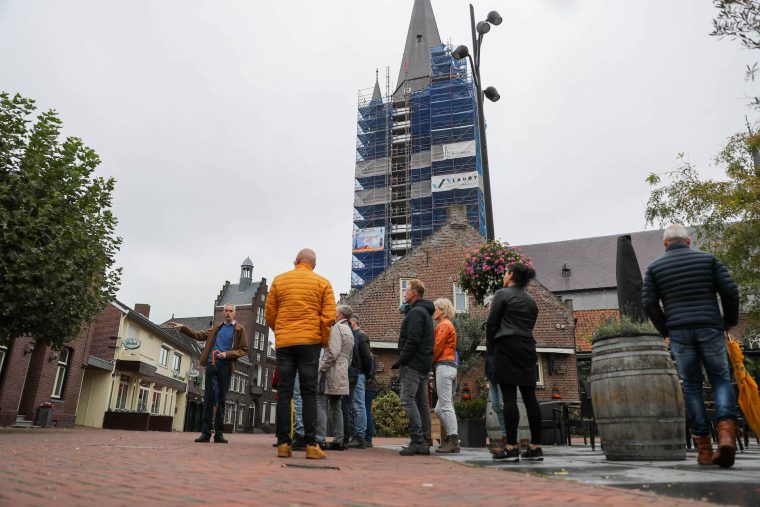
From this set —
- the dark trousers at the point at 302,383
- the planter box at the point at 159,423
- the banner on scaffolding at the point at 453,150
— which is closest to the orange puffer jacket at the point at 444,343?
the dark trousers at the point at 302,383

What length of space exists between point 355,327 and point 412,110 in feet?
163

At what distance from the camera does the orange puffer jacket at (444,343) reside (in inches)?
261

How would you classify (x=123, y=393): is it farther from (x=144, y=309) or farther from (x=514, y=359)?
(x=514, y=359)

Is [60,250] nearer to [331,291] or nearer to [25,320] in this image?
[25,320]

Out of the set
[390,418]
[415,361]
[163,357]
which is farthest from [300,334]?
[163,357]

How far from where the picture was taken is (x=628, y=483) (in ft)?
10.4

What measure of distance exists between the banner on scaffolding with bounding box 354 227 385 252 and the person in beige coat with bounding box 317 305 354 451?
43.1 m

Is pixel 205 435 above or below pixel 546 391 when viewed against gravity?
below

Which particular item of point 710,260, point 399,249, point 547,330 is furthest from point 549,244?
point 710,260

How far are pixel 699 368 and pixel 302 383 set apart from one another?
11.3ft

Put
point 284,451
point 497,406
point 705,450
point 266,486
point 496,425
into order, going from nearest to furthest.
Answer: point 266,486
point 705,450
point 284,451
point 497,406
point 496,425

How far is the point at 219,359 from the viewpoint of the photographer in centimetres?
777

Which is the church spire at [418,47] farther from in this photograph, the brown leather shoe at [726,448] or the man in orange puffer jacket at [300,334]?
the brown leather shoe at [726,448]

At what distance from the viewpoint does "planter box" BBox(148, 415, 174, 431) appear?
2447 centimetres
